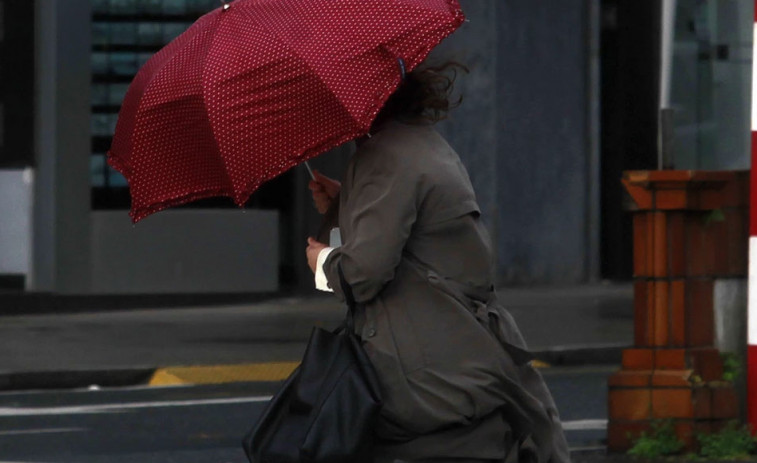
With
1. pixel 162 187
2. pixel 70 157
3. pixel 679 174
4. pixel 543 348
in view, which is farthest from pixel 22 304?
pixel 162 187

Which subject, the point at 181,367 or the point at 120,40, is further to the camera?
the point at 120,40

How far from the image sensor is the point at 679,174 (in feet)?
23.2

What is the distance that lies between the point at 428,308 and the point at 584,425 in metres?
5.14

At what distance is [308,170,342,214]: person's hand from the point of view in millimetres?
4125

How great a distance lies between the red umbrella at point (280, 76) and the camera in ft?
12.5

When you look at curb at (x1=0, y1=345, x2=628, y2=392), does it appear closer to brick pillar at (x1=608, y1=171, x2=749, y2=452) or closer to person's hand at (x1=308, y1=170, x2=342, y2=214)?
brick pillar at (x1=608, y1=171, x2=749, y2=452)

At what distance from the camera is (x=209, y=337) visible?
44.2ft

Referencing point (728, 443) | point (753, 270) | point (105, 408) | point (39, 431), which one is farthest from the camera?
point (105, 408)

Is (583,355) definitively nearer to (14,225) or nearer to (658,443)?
(658,443)

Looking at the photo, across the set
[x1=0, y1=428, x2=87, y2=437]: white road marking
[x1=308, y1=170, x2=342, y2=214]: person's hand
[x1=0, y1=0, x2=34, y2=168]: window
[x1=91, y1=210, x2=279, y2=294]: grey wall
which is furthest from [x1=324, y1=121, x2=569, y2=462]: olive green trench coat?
[x1=0, y1=0, x2=34, y2=168]: window

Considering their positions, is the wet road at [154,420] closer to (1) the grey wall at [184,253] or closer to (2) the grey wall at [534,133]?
(1) the grey wall at [184,253]

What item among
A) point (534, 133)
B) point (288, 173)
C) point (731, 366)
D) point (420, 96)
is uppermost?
point (534, 133)

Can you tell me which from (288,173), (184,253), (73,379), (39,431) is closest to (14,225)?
(184,253)

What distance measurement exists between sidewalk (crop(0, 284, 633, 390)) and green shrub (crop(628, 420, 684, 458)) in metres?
4.66
